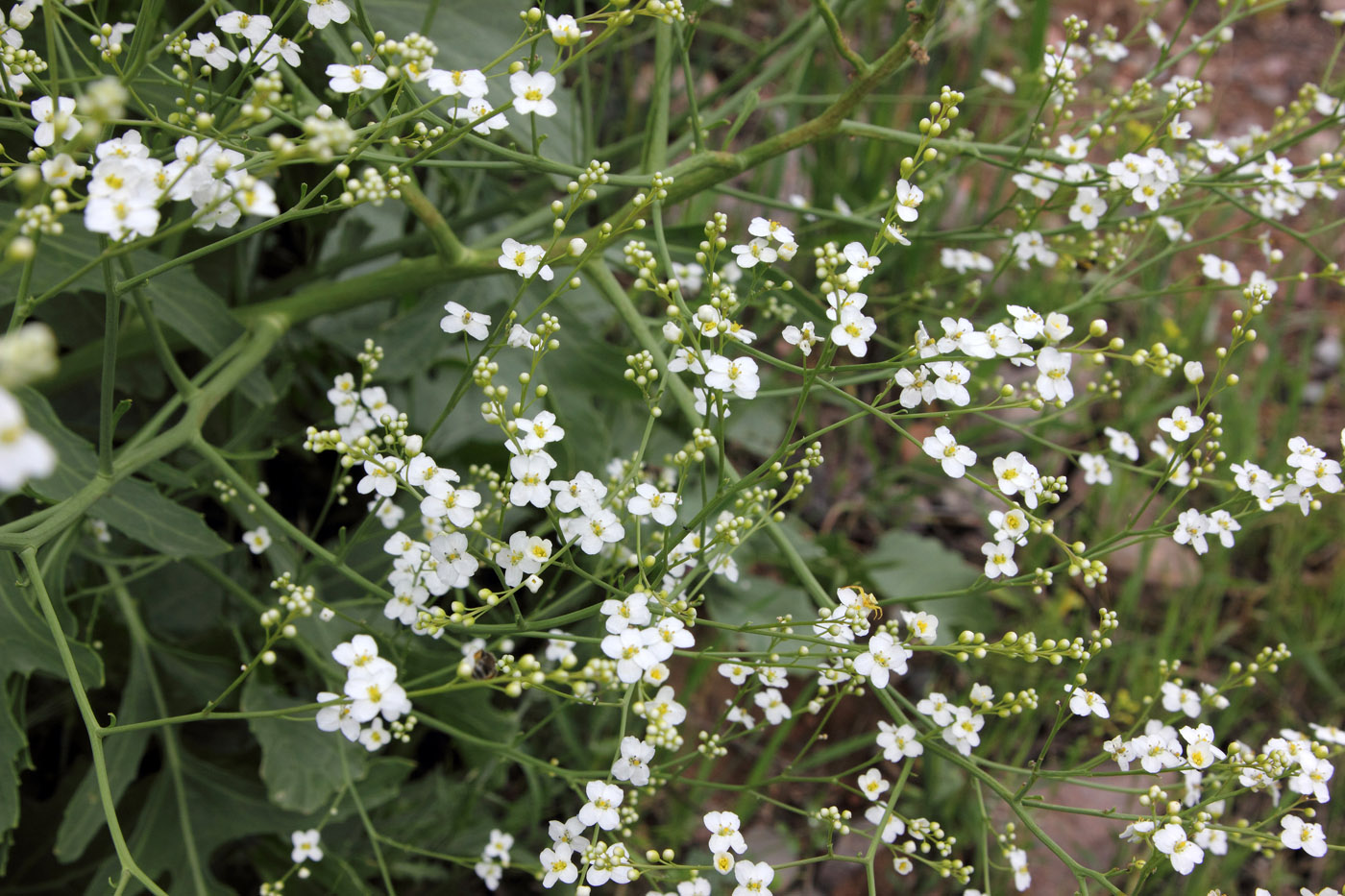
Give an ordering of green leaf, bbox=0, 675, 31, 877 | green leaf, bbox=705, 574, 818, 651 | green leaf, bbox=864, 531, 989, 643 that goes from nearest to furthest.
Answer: green leaf, bbox=0, 675, 31, 877 < green leaf, bbox=705, 574, 818, 651 < green leaf, bbox=864, 531, 989, 643

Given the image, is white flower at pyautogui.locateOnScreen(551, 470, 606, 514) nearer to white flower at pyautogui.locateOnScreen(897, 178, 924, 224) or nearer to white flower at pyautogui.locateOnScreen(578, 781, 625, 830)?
white flower at pyautogui.locateOnScreen(578, 781, 625, 830)

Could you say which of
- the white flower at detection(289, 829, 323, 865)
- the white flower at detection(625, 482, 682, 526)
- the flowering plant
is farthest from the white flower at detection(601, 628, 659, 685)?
the white flower at detection(289, 829, 323, 865)

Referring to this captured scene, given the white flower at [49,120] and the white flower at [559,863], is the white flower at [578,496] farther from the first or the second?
the white flower at [49,120]

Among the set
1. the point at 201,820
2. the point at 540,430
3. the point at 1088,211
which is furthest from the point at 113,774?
the point at 1088,211

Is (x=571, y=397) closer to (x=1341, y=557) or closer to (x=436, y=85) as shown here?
(x=436, y=85)

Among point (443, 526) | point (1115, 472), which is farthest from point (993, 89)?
point (443, 526)

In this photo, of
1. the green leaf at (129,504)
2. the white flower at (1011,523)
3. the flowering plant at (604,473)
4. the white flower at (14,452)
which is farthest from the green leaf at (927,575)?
the white flower at (14,452)

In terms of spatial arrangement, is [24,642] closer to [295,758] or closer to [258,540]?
[258,540]
